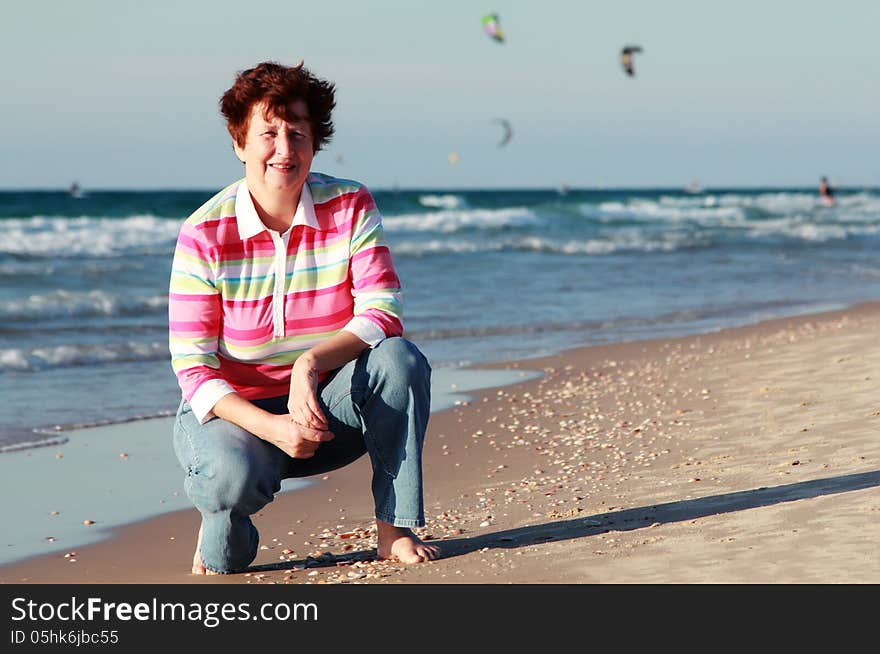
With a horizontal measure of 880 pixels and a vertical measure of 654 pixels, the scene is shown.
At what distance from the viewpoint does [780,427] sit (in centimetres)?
543

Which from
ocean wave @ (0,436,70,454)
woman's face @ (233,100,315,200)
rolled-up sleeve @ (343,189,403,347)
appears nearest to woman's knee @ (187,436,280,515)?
rolled-up sleeve @ (343,189,403,347)

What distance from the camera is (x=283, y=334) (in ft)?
11.9

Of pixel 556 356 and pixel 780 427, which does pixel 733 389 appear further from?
pixel 556 356

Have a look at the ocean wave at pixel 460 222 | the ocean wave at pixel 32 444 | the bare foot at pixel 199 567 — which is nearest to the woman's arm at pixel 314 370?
the bare foot at pixel 199 567

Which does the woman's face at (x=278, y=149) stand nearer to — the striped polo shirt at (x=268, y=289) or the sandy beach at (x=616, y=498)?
the striped polo shirt at (x=268, y=289)

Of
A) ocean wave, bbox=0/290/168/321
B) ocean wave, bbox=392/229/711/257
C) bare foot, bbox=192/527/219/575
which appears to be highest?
ocean wave, bbox=392/229/711/257

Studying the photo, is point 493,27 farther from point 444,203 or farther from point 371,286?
point 444,203

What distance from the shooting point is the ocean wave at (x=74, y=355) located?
8797 mm

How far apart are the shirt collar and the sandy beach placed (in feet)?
3.42

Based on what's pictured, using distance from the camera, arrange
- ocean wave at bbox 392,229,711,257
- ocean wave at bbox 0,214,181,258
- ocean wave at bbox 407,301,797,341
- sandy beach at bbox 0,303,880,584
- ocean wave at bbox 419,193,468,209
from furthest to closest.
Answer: ocean wave at bbox 419,193,468,209 → ocean wave at bbox 392,229,711,257 → ocean wave at bbox 0,214,181,258 → ocean wave at bbox 407,301,797,341 → sandy beach at bbox 0,303,880,584

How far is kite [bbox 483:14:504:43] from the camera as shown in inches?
720

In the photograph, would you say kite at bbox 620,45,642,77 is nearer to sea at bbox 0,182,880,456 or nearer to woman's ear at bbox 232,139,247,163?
sea at bbox 0,182,880,456

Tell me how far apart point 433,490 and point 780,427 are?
1623 mm
